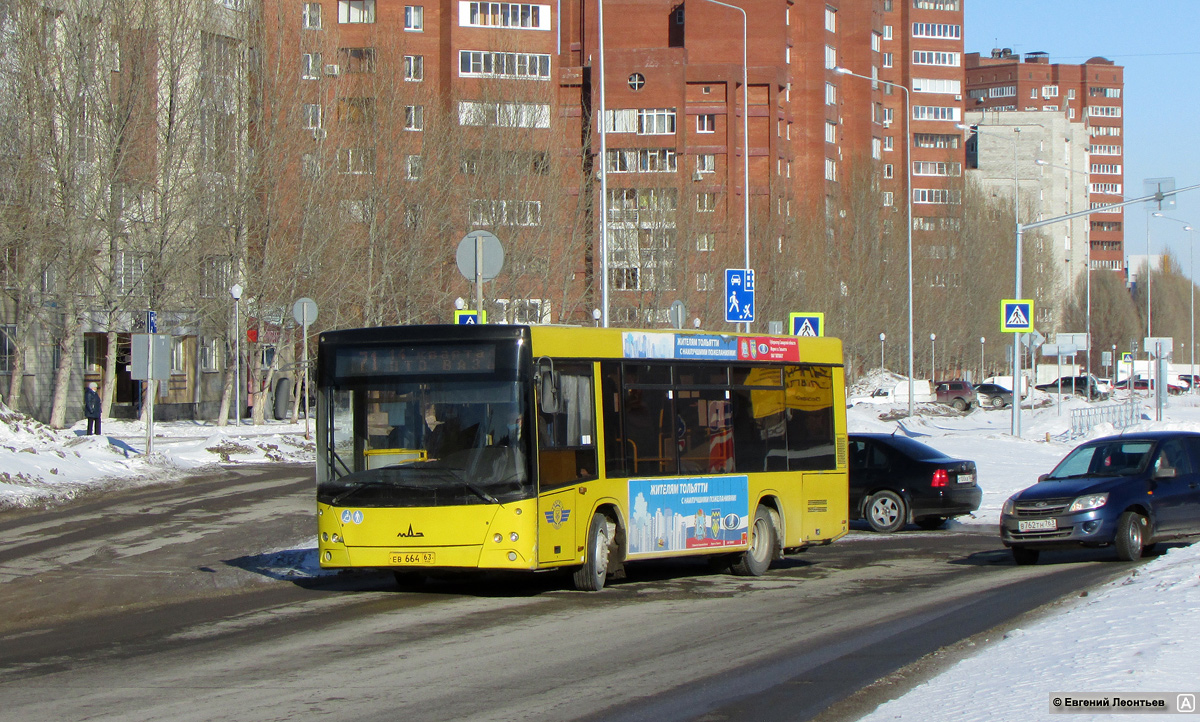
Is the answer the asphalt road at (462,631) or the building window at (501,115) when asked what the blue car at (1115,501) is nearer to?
the asphalt road at (462,631)

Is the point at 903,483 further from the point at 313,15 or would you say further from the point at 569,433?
the point at 313,15

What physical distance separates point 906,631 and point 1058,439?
34.7m

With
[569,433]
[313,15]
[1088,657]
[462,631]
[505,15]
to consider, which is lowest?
[462,631]

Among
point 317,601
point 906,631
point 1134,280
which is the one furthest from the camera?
point 1134,280

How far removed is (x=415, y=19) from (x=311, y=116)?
97.8ft

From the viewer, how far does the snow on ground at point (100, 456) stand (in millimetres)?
22641

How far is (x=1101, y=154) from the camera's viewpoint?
17938 cm

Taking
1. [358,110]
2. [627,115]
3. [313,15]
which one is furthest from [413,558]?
[627,115]

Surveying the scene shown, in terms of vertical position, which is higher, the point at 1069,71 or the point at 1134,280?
the point at 1069,71

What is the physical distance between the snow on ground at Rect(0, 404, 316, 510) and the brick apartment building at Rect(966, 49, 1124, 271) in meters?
159

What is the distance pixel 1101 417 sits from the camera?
153ft

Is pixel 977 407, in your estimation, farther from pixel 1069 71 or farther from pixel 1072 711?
pixel 1069 71

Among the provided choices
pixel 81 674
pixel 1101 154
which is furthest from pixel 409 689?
pixel 1101 154

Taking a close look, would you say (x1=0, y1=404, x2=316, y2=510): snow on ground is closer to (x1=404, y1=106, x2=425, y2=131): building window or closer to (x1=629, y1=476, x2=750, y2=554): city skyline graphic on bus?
(x1=629, y1=476, x2=750, y2=554): city skyline graphic on bus
